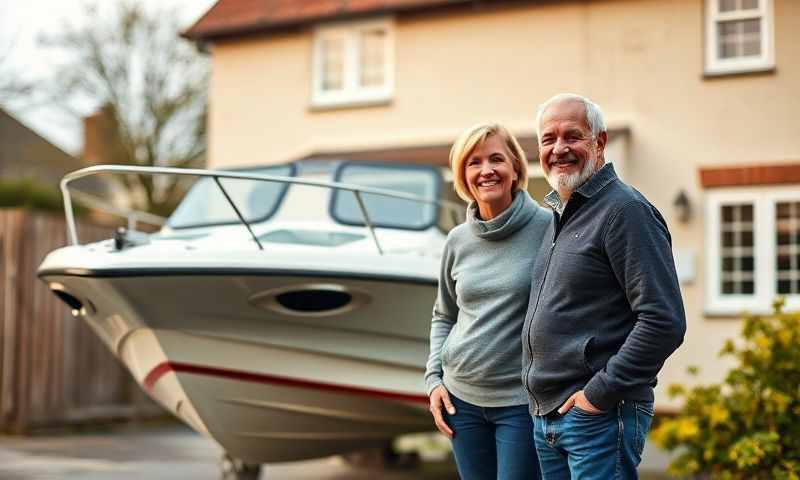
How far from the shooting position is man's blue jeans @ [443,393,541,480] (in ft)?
10.9

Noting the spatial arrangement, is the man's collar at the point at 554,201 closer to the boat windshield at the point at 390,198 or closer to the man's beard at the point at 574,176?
the man's beard at the point at 574,176

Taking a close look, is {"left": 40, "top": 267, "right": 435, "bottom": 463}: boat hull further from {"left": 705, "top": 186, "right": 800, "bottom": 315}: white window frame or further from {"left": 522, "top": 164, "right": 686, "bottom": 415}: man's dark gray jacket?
{"left": 705, "top": 186, "right": 800, "bottom": 315}: white window frame

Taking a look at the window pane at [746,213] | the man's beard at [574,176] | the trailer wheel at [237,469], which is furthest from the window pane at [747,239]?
the man's beard at [574,176]

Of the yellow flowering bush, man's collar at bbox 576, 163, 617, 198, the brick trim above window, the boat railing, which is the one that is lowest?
the yellow flowering bush

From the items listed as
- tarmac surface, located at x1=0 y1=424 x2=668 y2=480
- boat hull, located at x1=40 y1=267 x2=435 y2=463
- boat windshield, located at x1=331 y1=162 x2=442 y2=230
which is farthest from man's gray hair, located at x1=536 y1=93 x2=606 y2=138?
tarmac surface, located at x1=0 y1=424 x2=668 y2=480

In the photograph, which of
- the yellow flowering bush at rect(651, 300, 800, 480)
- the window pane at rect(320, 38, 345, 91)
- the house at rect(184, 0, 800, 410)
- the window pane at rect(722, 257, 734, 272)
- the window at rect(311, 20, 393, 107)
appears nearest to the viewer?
the yellow flowering bush at rect(651, 300, 800, 480)

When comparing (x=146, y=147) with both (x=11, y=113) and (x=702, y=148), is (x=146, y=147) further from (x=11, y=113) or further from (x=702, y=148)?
(x=702, y=148)

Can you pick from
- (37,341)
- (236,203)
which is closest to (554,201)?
(236,203)

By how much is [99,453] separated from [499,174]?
6393 mm

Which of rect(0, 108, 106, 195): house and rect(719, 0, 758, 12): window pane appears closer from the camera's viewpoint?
rect(719, 0, 758, 12): window pane

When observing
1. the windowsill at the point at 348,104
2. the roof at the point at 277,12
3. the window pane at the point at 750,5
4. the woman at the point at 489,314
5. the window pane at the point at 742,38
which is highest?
the roof at the point at 277,12

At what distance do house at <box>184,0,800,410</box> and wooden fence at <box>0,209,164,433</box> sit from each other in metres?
3.90

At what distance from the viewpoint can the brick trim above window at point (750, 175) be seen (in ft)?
34.9

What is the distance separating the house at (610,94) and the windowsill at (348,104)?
2cm
